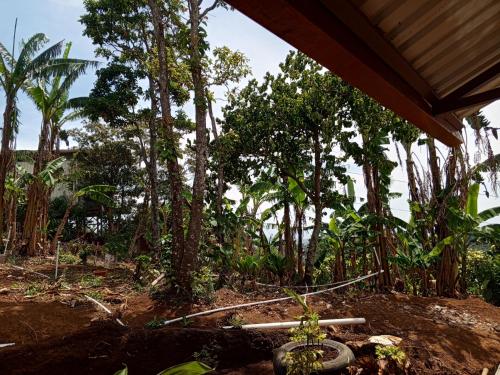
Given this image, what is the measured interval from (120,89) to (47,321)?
961 cm

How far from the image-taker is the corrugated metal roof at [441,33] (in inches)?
84.3

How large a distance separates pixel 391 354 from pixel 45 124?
13.9 m

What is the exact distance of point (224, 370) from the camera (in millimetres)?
4277

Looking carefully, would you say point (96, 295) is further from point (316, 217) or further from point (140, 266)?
point (316, 217)

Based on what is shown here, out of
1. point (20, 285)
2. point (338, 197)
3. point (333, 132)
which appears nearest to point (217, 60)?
point (333, 132)

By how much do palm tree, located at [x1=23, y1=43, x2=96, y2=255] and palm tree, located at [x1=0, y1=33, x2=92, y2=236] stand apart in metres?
0.23

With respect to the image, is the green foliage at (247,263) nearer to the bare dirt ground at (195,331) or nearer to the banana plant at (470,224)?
the bare dirt ground at (195,331)

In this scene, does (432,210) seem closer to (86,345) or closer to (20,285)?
(86,345)

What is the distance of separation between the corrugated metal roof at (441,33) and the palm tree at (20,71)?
13.7 metres

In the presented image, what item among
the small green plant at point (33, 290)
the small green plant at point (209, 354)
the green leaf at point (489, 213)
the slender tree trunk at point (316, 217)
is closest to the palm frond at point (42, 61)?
the small green plant at point (33, 290)

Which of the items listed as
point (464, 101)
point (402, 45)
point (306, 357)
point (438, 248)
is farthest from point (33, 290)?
point (438, 248)

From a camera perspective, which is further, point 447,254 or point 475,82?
point 447,254

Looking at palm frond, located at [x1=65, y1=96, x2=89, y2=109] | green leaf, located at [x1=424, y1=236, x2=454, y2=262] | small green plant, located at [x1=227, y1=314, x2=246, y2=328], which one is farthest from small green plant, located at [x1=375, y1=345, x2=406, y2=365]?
palm frond, located at [x1=65, y1=96, x2=89, y2=109]

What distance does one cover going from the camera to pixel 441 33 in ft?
8.04
